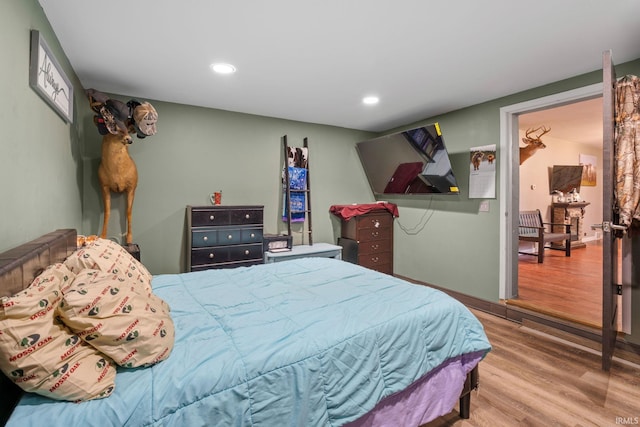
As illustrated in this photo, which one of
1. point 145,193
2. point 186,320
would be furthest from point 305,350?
point 145,193

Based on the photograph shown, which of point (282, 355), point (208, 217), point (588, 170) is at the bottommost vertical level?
point (282, 355)

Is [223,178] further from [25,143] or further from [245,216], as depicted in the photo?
[25,143]

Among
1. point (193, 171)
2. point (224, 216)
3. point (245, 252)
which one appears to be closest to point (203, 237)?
point (224, 216)

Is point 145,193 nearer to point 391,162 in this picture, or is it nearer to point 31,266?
point 31,266

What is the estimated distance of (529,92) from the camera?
9.77 feet

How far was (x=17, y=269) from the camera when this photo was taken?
104cm

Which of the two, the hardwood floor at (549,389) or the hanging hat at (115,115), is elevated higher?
the hanging hat at (115,115)

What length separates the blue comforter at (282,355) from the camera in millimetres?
957

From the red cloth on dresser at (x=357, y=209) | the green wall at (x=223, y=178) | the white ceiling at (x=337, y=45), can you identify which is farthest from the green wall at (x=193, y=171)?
the white ceiling at (x=337, y=45)

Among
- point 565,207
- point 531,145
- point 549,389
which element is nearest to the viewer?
point 549,389

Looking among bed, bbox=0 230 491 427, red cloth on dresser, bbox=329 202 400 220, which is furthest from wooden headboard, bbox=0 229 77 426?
red cloth on dresser, bbox=329 202 400 220

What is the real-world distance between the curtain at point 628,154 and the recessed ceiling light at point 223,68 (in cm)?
295

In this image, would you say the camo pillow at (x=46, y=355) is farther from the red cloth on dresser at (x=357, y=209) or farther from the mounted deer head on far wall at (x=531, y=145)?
the mounted deer head on far wall at (x=531, y=145)

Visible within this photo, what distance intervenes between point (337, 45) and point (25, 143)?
6.32 feet
